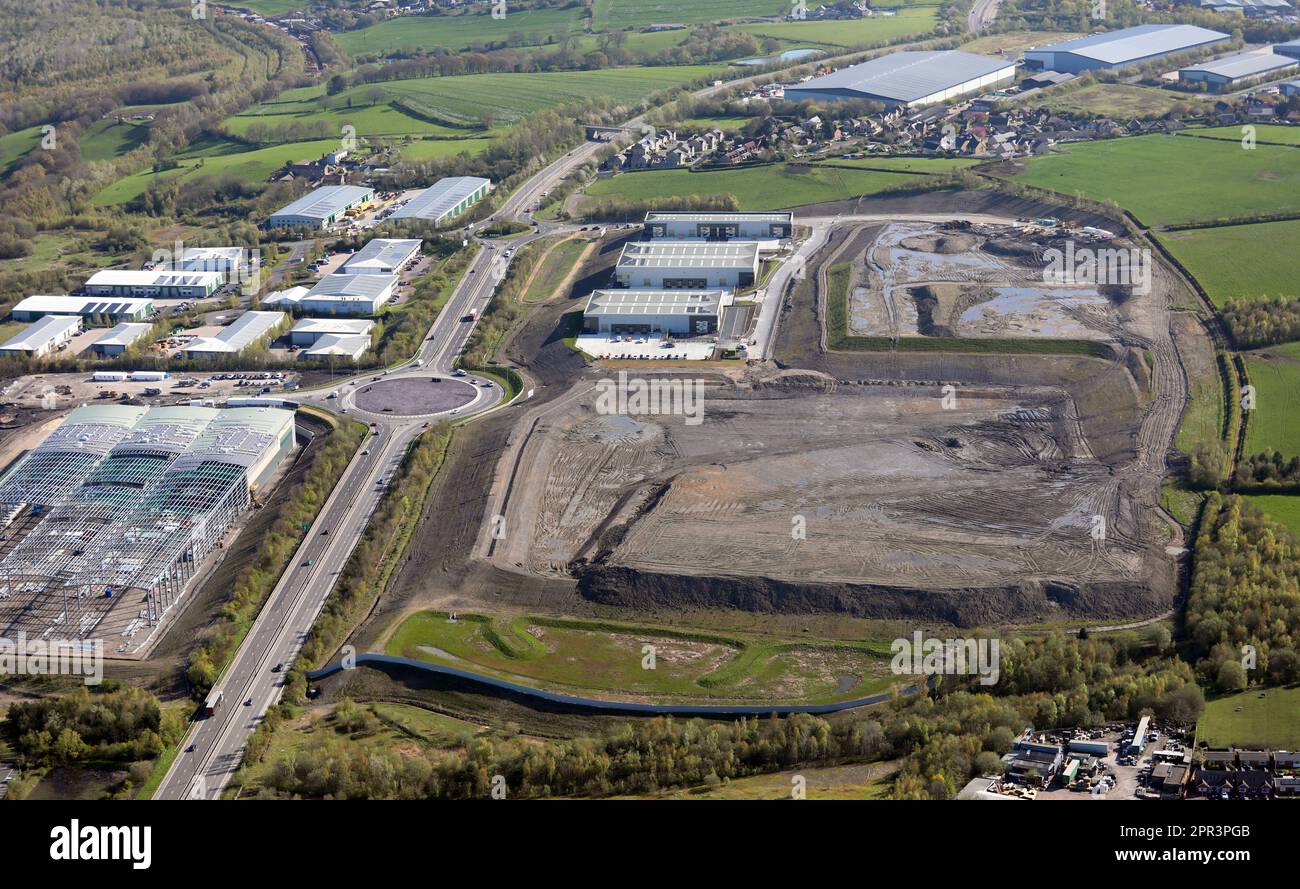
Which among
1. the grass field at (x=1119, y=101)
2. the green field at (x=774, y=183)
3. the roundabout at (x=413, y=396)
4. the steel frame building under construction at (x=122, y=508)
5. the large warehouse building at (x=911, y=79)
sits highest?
the large warehouse building at (x=911, y=79)

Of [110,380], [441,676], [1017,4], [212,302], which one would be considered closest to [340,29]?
[1017,4]

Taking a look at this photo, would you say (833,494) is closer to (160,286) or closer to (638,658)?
(638,658)

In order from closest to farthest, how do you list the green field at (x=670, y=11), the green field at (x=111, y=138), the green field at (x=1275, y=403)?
the green field at (x=1275, y=403)
the green field at (x=111, y=138)
the green field at (x=670, y=11)

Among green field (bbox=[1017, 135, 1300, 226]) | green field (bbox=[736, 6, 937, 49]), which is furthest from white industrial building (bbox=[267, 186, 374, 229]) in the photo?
green field (bbox=[736, 6, 937, 49])

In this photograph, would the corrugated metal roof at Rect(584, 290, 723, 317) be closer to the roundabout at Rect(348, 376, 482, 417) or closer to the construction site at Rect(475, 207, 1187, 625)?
the construction site at Rect(475, 207, 1187, 625)

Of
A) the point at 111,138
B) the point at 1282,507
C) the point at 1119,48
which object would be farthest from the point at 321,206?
the point at 1119,48

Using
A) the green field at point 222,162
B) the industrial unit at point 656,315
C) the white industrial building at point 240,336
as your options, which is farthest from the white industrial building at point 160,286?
the industrial unit at point 656,315

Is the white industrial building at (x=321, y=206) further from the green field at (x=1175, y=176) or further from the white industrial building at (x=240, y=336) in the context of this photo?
the green field at (x=1175, y=176)
